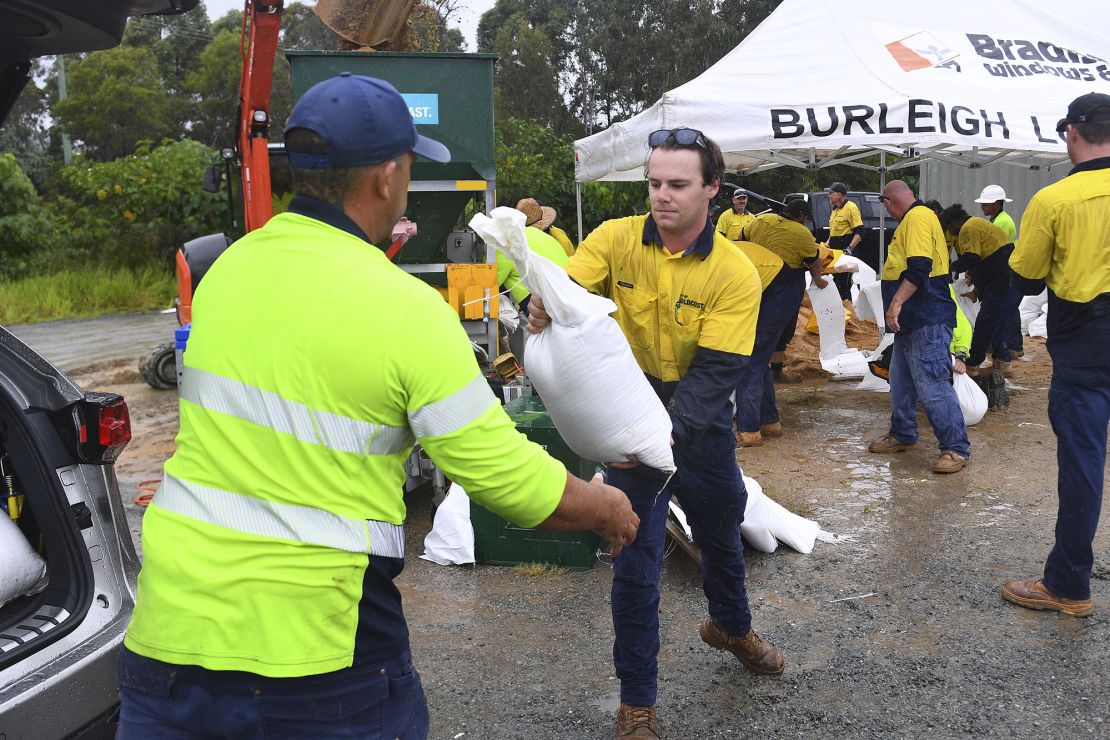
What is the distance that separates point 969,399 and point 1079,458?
3.36 m

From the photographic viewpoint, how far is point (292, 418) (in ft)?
5.23

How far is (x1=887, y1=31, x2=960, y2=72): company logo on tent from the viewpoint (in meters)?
7.34

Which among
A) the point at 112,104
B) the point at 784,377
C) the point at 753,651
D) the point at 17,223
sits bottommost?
the point at 784,377

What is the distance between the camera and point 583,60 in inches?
1339

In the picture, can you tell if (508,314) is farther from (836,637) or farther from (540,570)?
(836,637)

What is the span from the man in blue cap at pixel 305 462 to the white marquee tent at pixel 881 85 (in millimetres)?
5425

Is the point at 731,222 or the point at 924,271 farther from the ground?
the point at 924,271

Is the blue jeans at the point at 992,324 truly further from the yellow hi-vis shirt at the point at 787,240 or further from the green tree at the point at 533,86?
the green tree at the point at 533,86

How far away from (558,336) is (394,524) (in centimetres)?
98

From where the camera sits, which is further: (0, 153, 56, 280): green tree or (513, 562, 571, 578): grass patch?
(0, 153, 56, 280): green tree

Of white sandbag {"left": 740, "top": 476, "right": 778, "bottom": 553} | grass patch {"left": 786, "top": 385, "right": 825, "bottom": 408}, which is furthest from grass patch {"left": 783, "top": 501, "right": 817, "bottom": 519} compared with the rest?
grass patch {"left": 786, "top": 385, "right": 825, "bottom": 408}

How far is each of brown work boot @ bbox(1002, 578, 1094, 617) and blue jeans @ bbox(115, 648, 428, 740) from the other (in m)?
3.32

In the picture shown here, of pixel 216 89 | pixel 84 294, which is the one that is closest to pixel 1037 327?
pixel 84 294

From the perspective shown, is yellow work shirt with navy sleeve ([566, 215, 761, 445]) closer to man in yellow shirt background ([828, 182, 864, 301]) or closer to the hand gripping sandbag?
the hand gripping sandbag
